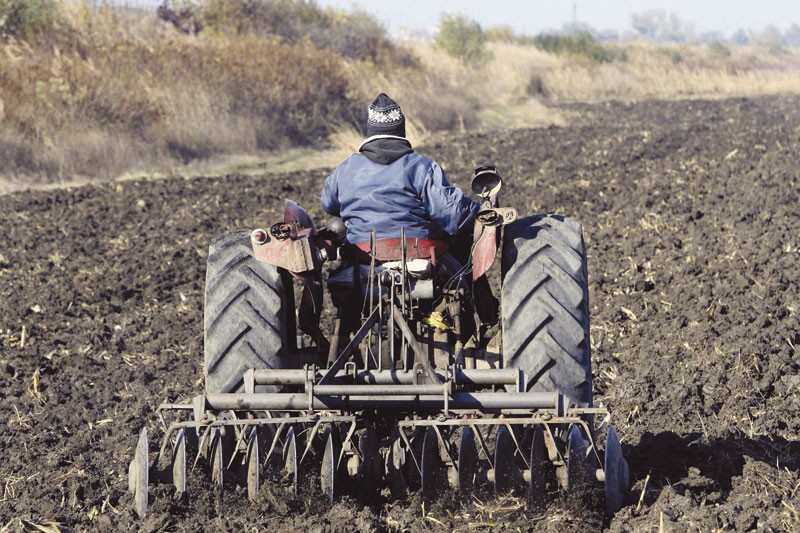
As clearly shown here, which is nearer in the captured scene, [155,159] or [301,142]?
[155,159]

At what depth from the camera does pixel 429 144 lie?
63.6ft

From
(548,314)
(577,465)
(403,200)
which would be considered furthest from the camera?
(403,200)

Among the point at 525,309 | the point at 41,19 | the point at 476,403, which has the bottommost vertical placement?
the point at 476,403

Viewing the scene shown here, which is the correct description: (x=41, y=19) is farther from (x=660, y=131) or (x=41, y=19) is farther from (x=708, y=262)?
(x=708, y=262)

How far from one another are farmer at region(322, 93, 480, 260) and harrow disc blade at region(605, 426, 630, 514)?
4.24 feet

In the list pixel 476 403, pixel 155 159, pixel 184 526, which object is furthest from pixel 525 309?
pixel 155 159

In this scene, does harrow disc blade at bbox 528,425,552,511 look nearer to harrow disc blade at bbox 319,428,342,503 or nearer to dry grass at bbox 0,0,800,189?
harrow disc blade at bbox 319,428,342,503

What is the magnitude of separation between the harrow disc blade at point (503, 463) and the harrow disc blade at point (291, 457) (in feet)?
2.76

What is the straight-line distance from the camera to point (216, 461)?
187 inches

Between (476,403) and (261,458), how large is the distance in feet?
3.12

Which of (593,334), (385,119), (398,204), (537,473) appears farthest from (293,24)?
(537,473)

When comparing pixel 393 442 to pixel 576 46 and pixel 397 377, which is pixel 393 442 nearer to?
pixel 397 377

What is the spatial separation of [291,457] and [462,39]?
105 ft

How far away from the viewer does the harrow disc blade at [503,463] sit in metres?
4.57
